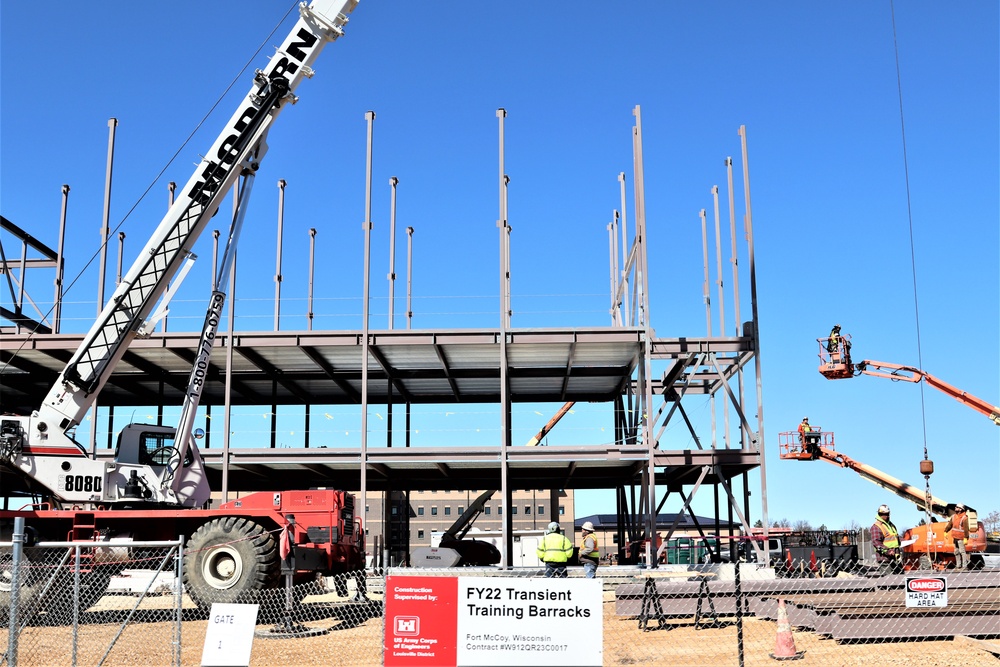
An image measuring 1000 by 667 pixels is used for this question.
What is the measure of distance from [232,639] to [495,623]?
6.42 ft

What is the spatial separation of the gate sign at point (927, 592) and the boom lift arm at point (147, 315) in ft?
41.7

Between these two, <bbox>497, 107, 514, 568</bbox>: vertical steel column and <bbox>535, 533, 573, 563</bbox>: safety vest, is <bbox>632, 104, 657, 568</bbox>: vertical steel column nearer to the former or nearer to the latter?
<bbox>497, 107, 514, 568</bbox>: vertical steel column

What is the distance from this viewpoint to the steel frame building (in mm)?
25109

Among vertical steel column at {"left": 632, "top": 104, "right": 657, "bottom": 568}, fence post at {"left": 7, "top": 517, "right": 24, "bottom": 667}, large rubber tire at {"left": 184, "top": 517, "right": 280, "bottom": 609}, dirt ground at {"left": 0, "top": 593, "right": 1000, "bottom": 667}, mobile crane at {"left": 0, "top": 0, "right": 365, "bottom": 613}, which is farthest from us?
vertical steel column at {"left": 632, "top": 104, "right": 657, "bottom": 568}

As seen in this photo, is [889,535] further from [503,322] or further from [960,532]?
[503,322]

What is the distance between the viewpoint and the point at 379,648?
13.0m

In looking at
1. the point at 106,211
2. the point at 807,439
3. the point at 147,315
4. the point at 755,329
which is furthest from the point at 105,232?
the point at 807,439

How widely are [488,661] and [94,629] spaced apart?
381 inches

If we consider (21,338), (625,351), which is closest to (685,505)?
(625,351)

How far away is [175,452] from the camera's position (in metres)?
18.2

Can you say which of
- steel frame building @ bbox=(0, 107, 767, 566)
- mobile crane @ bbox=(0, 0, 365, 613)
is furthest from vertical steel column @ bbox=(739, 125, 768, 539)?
mobile crane @ bbox=(0, 0, 365, 613)

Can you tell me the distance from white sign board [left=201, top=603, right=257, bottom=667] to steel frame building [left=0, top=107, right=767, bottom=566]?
15.3 m

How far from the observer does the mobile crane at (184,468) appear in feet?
53.2

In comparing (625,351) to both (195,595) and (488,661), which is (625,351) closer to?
(195,595)
